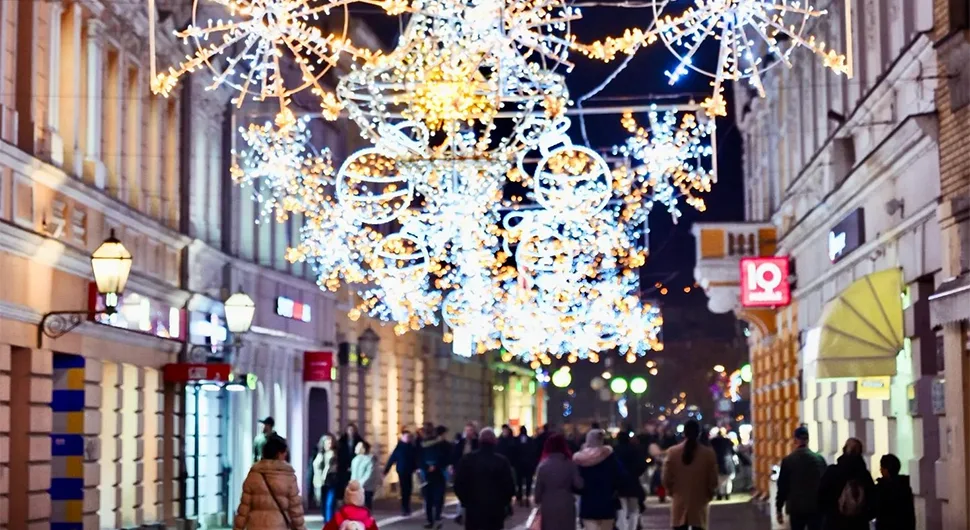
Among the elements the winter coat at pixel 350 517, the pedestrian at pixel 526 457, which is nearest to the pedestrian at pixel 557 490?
the winter coat at pixel 350 517

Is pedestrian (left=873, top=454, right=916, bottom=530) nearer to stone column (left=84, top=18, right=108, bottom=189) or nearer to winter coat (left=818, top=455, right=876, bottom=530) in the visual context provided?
winter coat (left=818, top=455, right=876, bottom=530)

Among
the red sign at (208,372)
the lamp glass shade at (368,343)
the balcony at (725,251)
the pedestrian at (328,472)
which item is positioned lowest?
the pedestrian at (328,472)

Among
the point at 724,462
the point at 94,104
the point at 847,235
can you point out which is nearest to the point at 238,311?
the point at 94,104

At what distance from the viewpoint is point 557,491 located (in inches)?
695

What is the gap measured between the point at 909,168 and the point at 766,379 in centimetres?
2092

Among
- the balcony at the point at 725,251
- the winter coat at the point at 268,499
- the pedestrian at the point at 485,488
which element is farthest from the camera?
the balcony at the point at 725,251

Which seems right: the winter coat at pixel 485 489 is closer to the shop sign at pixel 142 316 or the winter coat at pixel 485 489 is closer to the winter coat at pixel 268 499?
the winter coat at pixel 268 499

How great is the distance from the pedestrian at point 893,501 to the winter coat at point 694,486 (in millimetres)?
2940

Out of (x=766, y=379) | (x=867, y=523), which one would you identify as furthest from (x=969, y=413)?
(x=766, y=379)

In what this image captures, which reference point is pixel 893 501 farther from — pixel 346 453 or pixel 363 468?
pixel 346 453

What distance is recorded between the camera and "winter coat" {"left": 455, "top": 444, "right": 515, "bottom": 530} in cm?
1880

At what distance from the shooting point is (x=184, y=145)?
3141 centimetres

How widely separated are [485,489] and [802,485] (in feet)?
9.94

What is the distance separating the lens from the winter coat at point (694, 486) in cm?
1923
